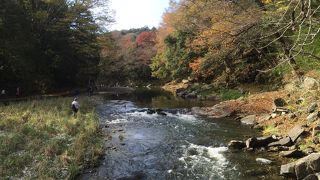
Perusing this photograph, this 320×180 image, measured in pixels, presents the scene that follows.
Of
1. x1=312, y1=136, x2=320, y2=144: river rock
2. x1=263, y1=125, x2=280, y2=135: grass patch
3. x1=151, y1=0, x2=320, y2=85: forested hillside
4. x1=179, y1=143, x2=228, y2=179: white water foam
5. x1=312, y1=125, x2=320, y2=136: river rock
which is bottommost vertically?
x1=179, y1=143, x2=228, y2=179: white water foam

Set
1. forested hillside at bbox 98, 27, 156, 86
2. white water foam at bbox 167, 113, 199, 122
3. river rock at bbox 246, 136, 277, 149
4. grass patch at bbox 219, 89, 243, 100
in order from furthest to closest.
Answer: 1. forested hillside at bbox 98, 27, 156, 86
2. grass patch at bbox 219, 89, 243, 100
3. white water foam at bbox 167, 113, 199, 122
4. river rock at bbox 246, 136, 277, 149

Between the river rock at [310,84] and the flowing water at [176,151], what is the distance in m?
3.93

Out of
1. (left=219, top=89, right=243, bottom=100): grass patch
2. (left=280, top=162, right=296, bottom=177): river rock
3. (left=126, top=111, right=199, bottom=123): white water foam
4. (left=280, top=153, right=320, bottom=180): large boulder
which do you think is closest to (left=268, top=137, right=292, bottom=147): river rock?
(left=280, top=162, right=296, bottom=177): river rock

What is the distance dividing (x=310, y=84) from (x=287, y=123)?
10.1ft

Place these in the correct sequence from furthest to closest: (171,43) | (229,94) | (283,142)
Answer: (171,43) → (229,94) → (283,142)

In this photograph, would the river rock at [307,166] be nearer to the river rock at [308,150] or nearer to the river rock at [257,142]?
the river rock at [308,150]

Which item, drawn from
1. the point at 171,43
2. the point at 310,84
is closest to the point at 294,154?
the point at 310,84

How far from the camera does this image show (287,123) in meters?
17.8

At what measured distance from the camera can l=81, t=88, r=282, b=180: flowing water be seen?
38.9 ft

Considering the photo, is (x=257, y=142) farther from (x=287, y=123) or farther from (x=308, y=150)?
(x=287, y=123)

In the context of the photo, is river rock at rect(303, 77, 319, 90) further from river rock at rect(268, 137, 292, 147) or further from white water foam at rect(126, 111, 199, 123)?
white water foam at rect(126, 111, 199, 123)

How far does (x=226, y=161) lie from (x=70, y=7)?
3345 cm

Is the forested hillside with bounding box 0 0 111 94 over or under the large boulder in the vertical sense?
over

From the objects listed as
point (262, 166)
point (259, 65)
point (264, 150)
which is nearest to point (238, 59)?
point (259, 65)
